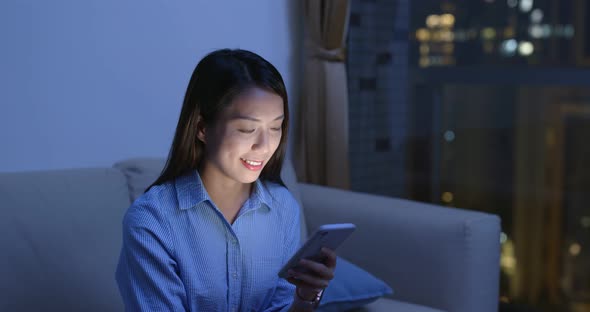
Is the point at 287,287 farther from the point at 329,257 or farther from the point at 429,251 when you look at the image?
the point at 429,251

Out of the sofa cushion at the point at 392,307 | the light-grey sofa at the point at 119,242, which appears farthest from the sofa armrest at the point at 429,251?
the sofa cushion at the point at 392,307

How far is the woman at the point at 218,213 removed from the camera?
44.9 inches

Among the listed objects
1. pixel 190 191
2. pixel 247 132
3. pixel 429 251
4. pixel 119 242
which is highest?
pixel 247 132

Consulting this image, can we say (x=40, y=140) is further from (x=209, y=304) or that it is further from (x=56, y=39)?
(x=209, y=304)

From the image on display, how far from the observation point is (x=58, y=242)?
65.8 inches

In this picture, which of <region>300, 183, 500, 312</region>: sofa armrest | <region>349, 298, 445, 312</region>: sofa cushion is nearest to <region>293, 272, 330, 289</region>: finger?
<region>349, 298, 445, 312</region>: sofa cushion

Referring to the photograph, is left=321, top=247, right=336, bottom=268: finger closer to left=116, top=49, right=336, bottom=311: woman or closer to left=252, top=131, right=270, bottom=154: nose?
left=116, top=49, right=336, bottom=311: woman

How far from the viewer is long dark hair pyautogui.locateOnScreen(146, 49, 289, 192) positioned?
1.15 m

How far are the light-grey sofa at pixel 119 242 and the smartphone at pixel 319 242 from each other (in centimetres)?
74

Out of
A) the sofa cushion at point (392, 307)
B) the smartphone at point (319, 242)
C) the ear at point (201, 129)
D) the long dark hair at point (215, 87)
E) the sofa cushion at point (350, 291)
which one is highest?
the long dark hair at point (215, 87)

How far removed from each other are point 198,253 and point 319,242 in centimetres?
25

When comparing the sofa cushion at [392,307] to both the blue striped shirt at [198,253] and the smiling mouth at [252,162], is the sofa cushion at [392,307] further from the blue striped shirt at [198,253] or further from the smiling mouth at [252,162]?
the smiling mouth at [252,162]

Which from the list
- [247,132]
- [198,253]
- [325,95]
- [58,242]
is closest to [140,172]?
[58,242]

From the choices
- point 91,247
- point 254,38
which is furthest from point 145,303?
point 254,38
